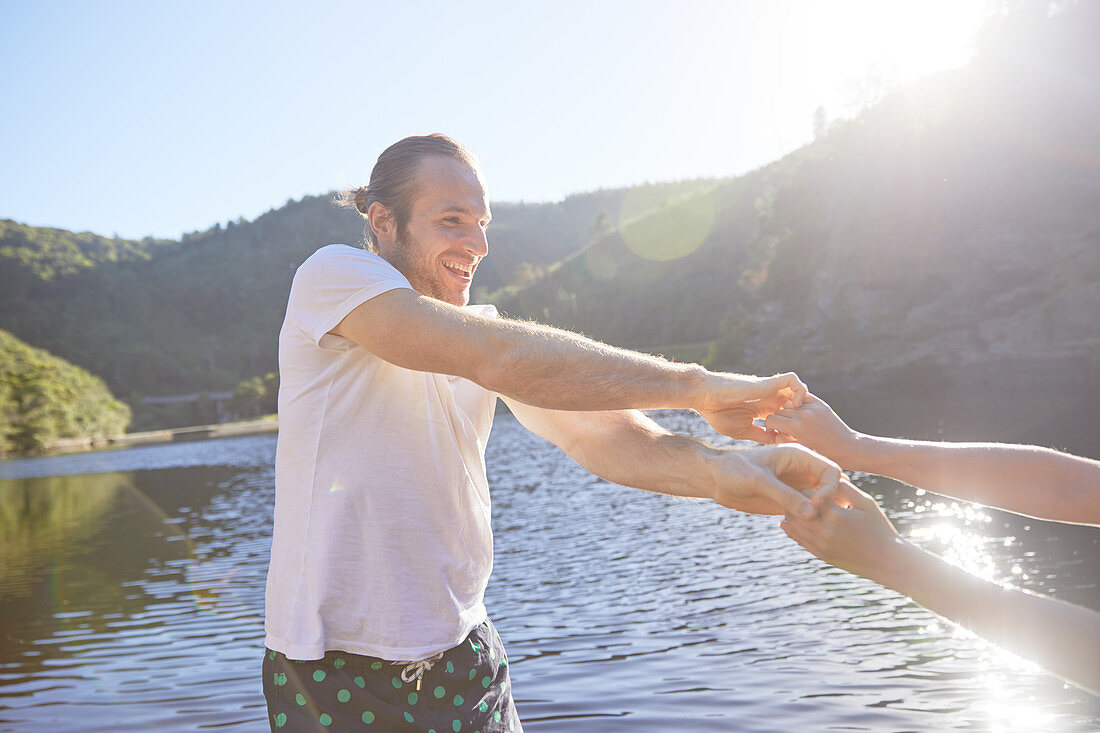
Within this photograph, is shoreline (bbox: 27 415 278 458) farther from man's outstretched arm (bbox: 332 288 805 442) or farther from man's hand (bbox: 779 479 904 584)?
man's hand (bbox: 779 479 904 584)

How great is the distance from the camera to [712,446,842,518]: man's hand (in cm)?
176

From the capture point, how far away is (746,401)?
2396 millimetres

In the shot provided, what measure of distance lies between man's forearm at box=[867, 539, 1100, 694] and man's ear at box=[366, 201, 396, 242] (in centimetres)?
173

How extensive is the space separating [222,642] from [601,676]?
555 cm

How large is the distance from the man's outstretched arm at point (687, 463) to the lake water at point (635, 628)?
200 inches

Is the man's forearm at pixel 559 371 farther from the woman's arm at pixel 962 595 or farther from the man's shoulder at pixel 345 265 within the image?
the woman's arm at pixel 962 595

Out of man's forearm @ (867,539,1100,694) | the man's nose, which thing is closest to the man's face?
the man's nose

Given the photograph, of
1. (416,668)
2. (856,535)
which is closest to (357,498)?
(416,668)

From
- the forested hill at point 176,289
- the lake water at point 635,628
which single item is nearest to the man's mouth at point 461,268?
the lake water at point 635,628

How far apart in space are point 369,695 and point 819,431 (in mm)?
1600

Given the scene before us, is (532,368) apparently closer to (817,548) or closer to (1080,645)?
(817,548)

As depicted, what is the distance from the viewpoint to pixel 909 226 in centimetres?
5100

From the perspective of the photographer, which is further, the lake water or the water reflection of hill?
the water reflection of hill

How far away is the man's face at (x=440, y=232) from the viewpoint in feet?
8.05
